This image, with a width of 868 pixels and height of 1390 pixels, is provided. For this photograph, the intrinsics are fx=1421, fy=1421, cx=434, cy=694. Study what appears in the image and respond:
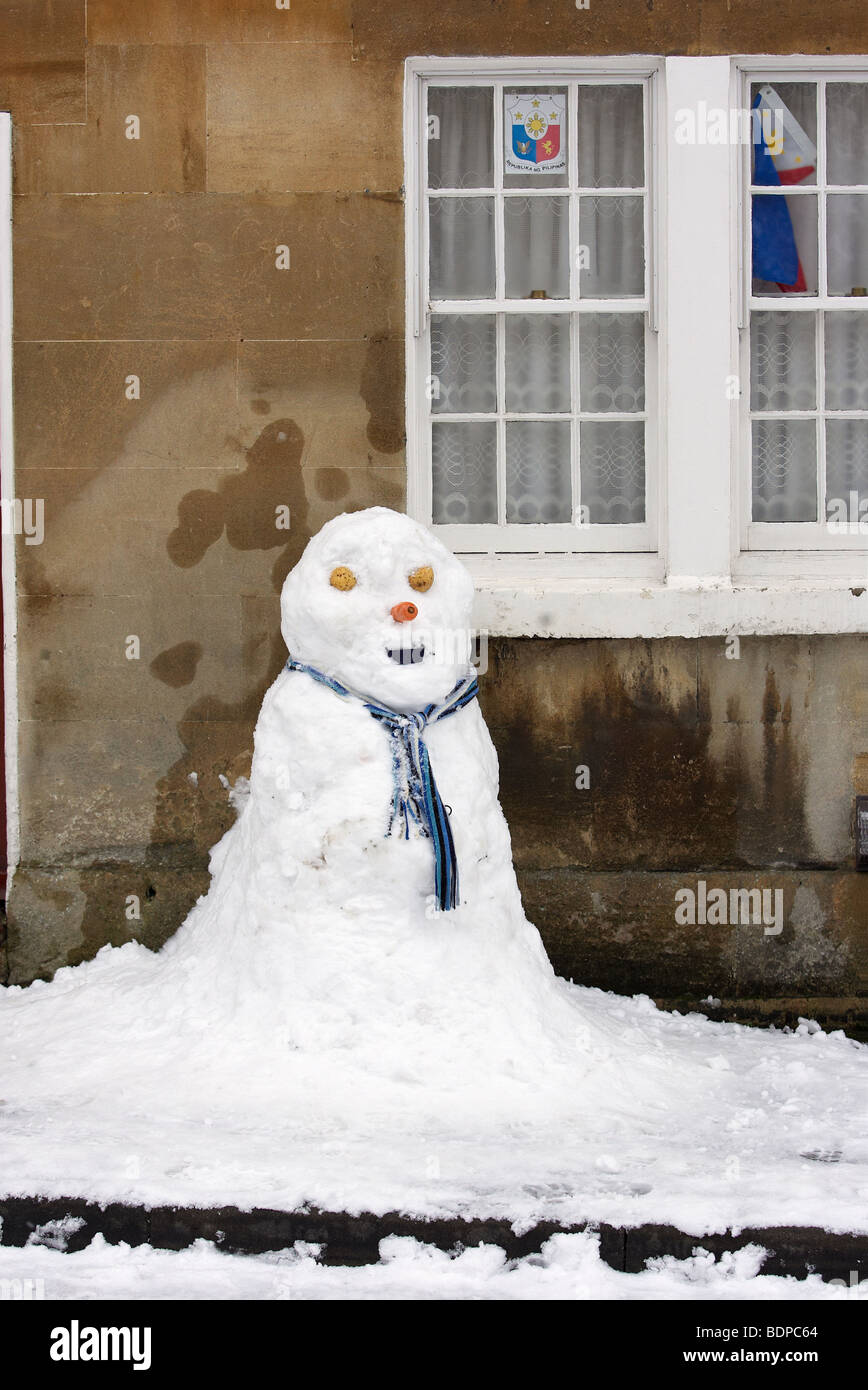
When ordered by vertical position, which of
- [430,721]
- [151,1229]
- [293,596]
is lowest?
[151,1229]

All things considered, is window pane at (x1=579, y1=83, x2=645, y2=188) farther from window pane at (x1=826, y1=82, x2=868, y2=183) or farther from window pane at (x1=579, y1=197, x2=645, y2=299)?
window pane at (x1=826, y1=82, x2=868, y2=183)

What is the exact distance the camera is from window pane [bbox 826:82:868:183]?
19.5 ft

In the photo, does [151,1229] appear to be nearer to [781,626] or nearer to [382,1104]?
[382,1104]

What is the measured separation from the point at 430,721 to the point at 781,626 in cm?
176

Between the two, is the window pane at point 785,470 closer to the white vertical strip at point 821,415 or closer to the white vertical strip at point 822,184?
the white vertical strip at point 821,415

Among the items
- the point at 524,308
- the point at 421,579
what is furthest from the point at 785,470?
the point at 421,579

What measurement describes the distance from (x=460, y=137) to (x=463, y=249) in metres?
0.46

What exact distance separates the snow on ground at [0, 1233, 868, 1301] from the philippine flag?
4002mm

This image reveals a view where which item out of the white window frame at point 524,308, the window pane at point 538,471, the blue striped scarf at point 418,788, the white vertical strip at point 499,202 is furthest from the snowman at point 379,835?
the white vertical strip at point 499,202

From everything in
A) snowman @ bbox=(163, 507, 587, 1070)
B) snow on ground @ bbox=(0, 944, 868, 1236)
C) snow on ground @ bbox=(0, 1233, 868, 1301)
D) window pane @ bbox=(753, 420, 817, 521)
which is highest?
window pane @ bbox=(753, 420, 817, 521)

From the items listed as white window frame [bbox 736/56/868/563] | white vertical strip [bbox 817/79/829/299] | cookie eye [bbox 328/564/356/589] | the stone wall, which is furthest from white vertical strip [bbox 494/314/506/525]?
cookie eye [bbox 328/564/356/589]

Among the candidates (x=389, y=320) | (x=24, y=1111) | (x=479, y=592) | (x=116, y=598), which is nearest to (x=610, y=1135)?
(x=24, y=1111)

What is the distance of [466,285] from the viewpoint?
5.96 meters

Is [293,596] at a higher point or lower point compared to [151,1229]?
higher
